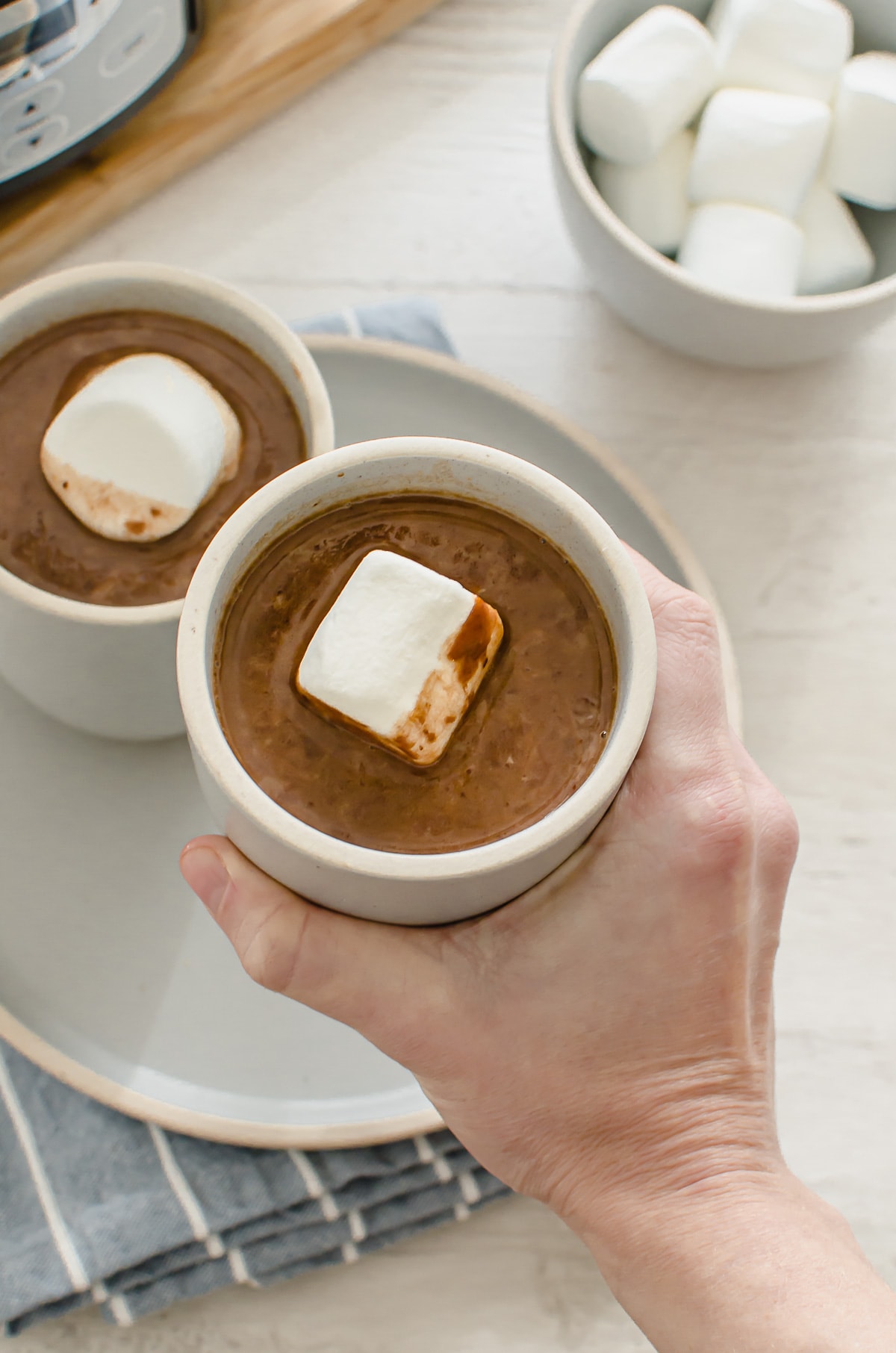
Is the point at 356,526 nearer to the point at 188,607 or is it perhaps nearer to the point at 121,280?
the point at 188,607

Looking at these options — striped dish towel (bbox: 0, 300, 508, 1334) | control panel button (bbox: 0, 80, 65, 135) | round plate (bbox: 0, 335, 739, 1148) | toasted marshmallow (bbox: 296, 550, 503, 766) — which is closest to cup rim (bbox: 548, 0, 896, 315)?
round plate (bbox: 0, 335, 739, 1148)

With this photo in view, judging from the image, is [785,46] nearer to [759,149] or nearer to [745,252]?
[759,149]

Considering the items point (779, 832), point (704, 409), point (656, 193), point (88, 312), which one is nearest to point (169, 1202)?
point (779, 832)

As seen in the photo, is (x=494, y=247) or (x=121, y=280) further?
(x=494, y=247)

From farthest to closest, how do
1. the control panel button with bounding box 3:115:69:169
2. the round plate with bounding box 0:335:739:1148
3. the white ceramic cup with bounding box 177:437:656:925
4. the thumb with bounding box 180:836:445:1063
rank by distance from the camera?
1. the control panel button with bounding box 3:115:69:169
2. the round plate with bounding box 0:335:739:1148
3. the thumb with bounding box 180:836:445:1063
4. the white ceramic cup with bounding box 177:437:656:925

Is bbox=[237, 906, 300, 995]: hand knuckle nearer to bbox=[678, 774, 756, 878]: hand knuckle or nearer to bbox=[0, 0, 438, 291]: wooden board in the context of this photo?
bbox=[678, 774, 756, 878]: hand knuckle

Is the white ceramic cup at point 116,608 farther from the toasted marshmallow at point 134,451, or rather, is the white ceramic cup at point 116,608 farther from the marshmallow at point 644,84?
the marshmallow at point 644,84

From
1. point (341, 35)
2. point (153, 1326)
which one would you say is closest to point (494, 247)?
point (341, 35)
